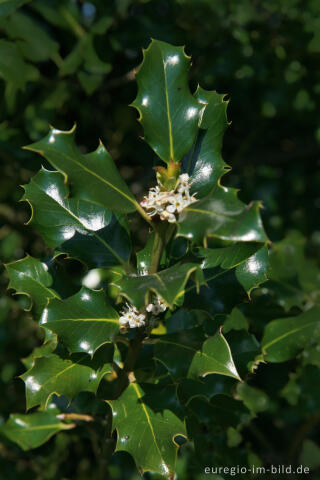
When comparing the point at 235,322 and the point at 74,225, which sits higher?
the point at 74,225

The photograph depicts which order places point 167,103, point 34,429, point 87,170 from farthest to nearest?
point 34,429 → point 167,103 → point 87,170

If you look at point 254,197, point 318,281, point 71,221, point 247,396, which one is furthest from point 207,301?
point 254,197

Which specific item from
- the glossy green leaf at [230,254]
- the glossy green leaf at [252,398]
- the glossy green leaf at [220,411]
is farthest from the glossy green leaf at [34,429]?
the glossy green leaf at [230,254]

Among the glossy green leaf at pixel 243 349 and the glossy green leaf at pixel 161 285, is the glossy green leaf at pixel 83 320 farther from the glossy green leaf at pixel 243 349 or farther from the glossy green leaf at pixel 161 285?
the glossy green leaf at pixel 243 349

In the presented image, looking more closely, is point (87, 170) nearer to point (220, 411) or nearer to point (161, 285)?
point (161, 285)

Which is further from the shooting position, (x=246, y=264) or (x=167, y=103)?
(x=246, y=264)

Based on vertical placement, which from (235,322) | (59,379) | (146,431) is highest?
(59,379)

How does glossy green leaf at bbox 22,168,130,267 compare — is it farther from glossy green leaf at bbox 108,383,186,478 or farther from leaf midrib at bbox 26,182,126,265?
glossy green leaf at bbox 108,383,186,478

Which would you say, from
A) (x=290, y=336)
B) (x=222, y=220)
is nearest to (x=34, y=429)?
(x=290, y=336)
